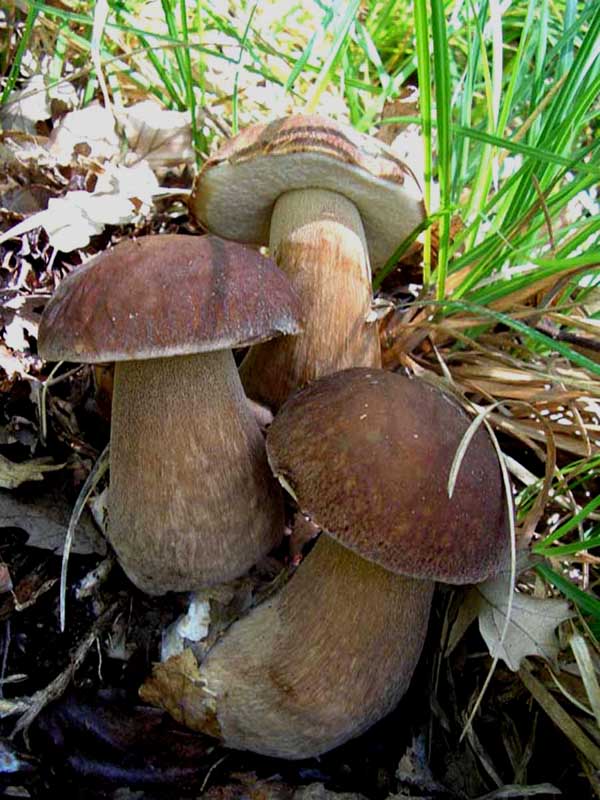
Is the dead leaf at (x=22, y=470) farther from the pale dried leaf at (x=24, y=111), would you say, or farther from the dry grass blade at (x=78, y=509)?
the pale dried leaf at (x=24, y=111)

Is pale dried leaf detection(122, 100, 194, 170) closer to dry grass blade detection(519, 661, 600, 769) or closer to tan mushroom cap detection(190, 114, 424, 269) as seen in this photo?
tan mushroom cap detection(190, 114, 424, 269)

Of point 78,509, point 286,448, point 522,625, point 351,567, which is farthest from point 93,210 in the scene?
point 522,625

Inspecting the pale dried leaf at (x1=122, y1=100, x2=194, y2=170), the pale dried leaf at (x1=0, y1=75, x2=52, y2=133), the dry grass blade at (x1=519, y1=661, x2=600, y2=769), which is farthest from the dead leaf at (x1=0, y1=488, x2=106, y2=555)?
the pale dried leaf at (x1=0, y1=75, x2=52, y2=133)

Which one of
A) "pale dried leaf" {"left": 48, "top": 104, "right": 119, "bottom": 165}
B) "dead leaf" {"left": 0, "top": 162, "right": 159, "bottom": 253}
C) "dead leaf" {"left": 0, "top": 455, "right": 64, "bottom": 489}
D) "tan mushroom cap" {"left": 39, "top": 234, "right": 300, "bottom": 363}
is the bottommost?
"dead leaf" {"left": 0, "top": 455, "right": 64, "bottom": 489}

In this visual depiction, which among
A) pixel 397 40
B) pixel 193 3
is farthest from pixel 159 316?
pixel 397 40

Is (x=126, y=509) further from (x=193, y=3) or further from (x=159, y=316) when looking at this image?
(x=193, y=3)

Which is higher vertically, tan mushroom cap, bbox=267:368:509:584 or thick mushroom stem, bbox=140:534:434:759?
tan mushroom cap, bbox=267:368:509:584

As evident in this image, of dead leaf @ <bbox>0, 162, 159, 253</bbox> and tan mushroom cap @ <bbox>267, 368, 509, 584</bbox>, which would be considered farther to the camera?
dead leaf @ <bbox>0, 162, 159, 253</bbox>
